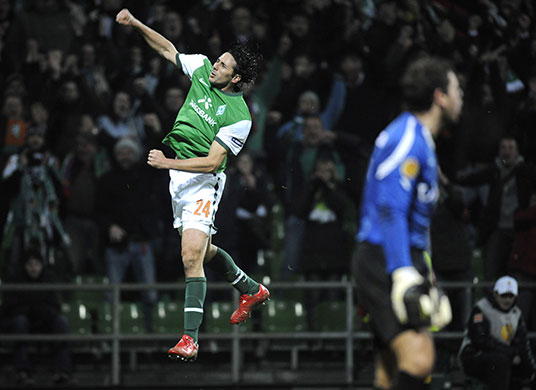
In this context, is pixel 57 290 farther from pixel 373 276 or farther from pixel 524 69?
pixel 373 276

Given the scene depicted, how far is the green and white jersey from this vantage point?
8.55m

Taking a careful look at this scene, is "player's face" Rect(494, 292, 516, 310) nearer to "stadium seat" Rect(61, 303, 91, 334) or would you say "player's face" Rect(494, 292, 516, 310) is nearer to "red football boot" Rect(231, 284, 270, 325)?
"red football boot" Rect(231, 284, 270, 325)

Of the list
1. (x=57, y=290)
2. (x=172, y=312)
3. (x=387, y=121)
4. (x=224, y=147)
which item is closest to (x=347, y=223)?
(x=387, y=121)

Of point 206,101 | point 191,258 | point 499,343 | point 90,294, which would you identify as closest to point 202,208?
point 191,258

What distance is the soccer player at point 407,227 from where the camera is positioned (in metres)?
5.73

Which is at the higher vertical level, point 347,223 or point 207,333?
point 347,223

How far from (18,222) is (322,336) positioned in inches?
146

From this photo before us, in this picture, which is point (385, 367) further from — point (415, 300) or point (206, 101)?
point (206, 101)

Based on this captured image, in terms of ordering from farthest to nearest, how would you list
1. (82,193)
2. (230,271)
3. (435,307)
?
(82,193), (230,271), (435,307)

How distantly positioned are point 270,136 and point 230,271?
4117 millimetres

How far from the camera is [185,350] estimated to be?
8414mm

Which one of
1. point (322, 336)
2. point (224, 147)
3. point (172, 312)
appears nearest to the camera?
point (224, 147)

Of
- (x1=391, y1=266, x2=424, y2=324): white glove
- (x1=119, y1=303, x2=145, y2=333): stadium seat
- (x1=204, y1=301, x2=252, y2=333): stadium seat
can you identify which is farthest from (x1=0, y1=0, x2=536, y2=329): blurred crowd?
(x1=391, y1=266, x2=424, y2=324): white glove

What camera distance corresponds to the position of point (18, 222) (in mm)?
13133
